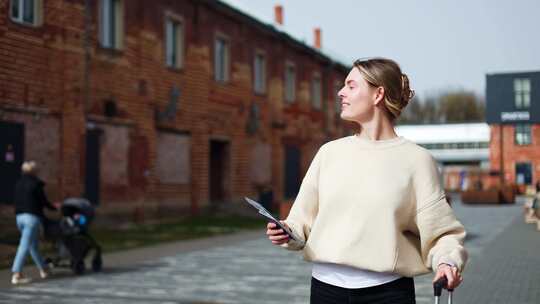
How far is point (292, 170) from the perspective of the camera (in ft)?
106

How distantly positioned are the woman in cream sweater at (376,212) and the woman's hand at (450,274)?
71mm

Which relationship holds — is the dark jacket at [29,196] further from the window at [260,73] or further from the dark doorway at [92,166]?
the window at [260,73]

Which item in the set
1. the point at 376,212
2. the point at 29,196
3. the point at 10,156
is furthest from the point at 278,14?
the point at 376,212

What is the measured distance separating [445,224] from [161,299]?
20.5 ft

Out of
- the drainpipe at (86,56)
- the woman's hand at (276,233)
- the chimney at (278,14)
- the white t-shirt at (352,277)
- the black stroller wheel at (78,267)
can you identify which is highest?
the chimney at (278,14)

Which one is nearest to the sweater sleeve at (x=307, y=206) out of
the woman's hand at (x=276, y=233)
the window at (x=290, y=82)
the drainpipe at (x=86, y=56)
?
the woman's hand at (x=276, y=233)

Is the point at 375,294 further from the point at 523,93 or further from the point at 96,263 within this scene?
the point at 96,263

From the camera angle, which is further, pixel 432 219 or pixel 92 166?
pixel 92 166

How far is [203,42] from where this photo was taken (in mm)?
24891

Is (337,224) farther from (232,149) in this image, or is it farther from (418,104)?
→ (418,104)

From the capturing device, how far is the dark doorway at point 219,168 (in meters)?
26.4

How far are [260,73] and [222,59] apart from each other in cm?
332

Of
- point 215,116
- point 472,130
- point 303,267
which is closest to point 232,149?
point 215,116

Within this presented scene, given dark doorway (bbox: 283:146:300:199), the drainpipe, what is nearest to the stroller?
the drainpipe
